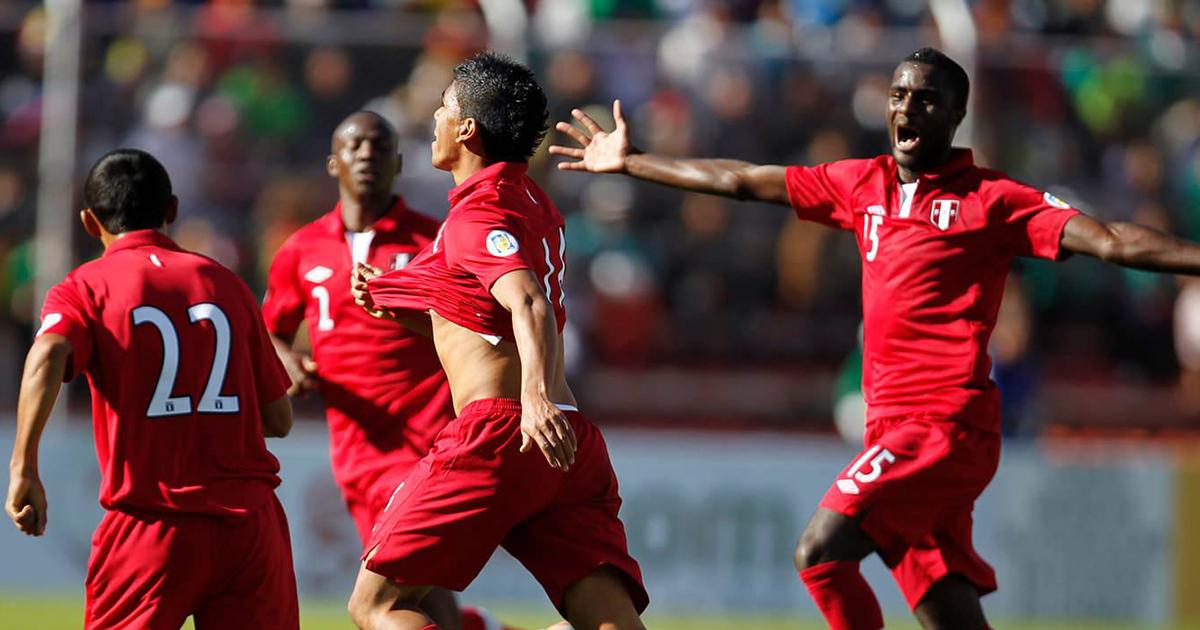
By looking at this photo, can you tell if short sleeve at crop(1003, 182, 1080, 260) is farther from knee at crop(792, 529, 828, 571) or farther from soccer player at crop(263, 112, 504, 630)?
soccer player at crop(263, 112, 504, 630)

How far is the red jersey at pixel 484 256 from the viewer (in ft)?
19.6

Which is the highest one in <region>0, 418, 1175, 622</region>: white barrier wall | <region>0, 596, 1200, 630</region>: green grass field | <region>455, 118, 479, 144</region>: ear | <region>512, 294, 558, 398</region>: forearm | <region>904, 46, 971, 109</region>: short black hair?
<region>904, 46, 971, 109</region>: short black hair

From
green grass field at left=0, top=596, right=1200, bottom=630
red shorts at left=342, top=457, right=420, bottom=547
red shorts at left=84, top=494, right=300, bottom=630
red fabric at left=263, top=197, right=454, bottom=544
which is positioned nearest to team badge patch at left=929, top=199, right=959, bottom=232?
red fabric at left=263, top=197, right=454, bottom=544

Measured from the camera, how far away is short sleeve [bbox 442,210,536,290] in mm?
5891

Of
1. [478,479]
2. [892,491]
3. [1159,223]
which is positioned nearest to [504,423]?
[478,479]

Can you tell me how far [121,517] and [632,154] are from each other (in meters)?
2.66

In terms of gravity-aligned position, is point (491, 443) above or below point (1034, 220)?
below

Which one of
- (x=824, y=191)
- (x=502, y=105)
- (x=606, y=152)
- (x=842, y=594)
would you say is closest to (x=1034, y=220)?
(x=824, y=191)

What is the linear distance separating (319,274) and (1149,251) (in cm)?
373

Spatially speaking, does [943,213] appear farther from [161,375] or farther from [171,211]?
[161,375]

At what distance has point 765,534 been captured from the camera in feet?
43.4

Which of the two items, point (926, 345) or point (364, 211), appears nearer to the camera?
point (926, 345)

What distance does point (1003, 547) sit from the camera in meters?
13.3

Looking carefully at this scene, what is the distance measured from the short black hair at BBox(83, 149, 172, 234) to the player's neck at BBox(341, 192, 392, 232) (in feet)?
6.59
